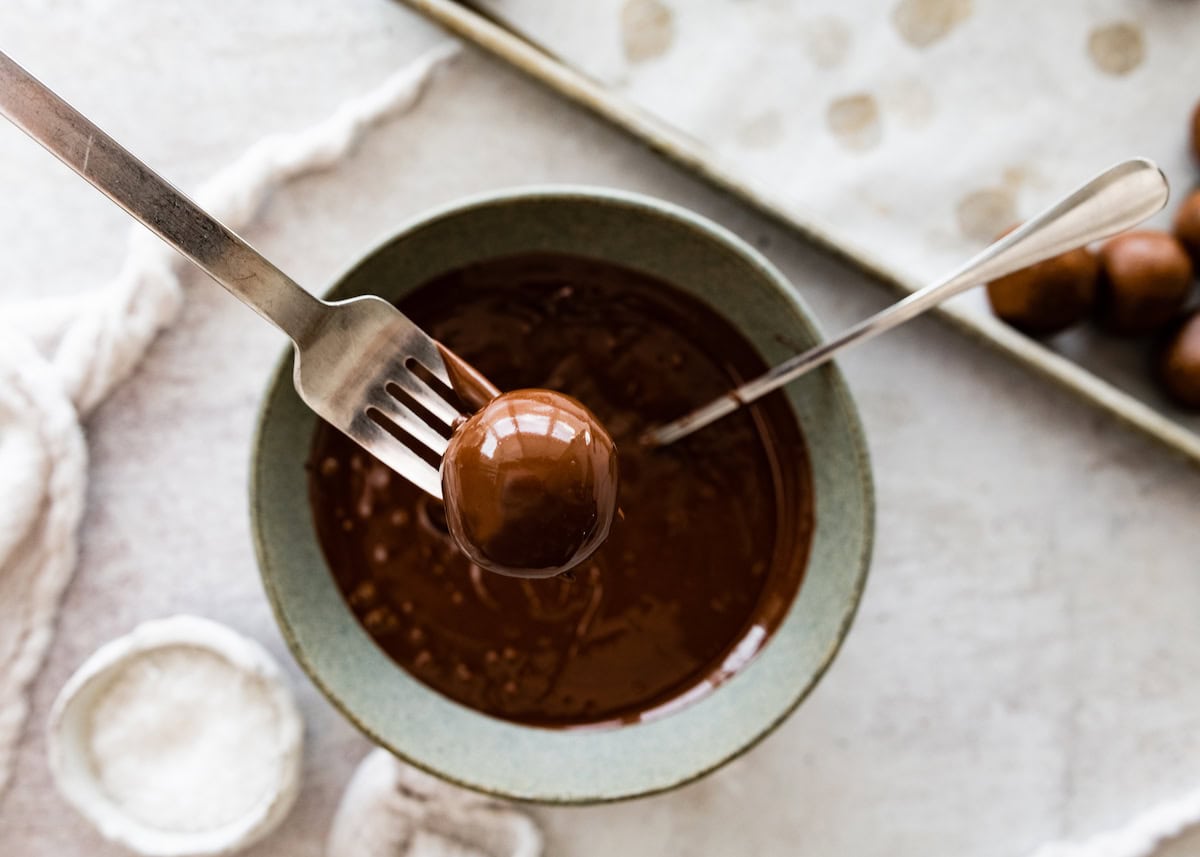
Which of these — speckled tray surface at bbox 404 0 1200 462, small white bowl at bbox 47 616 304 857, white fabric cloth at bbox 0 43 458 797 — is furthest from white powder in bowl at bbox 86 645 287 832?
speckled tray surface at bbox 404 0 1200 462

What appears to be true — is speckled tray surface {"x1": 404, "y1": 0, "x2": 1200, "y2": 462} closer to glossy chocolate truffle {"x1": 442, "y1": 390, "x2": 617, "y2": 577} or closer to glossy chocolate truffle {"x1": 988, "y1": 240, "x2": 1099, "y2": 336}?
glossy chocolate truffle {"x1": 988, "y1": 240, "x2": 1099, "y2": 336}

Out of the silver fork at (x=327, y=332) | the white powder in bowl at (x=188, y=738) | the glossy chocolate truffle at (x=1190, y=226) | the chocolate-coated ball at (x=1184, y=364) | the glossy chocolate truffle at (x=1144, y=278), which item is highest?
the glossy chocolate truffle at (x=1190, y=226)

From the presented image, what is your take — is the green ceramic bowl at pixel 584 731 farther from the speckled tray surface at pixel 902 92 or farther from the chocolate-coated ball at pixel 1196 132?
the chocolate-coated ball at pixel 1196 132

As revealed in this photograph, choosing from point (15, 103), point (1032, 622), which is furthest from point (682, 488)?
point (15, 103)

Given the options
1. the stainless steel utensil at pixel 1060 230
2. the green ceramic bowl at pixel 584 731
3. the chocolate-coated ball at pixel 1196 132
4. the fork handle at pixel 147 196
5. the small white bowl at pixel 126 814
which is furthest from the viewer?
the chocolate-coated ball at pixel 1196 132

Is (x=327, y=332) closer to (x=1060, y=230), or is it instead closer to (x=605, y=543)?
(x=605, y=543)

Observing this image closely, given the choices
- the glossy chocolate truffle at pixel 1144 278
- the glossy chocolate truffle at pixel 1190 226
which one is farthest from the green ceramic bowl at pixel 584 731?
the glossy chocolate truffle at pixel 1190 226

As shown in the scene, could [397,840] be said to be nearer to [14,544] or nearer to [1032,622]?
[14,544]
